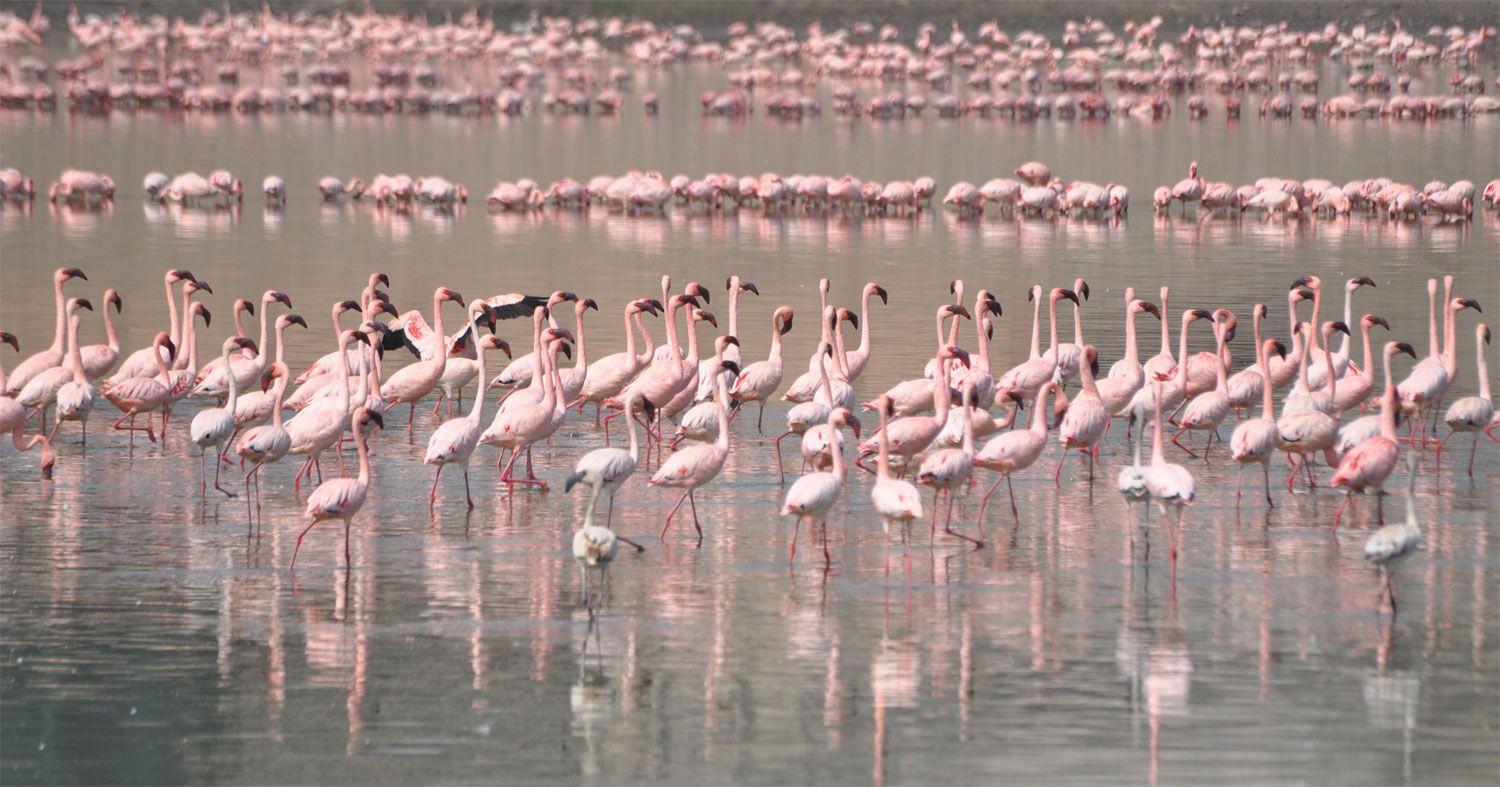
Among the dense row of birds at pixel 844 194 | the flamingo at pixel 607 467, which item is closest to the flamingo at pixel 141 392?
the flamingo at pixel 607 467

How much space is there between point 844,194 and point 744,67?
1697 inches

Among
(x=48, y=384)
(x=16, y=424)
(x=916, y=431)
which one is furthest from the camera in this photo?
(x=48, y=384)

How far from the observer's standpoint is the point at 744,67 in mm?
78688

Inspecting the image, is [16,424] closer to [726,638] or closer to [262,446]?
[262,446]

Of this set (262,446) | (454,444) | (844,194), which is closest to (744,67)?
(844,194)

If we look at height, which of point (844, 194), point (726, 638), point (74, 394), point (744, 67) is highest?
point (744, 67)

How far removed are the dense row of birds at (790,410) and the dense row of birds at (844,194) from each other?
16.6 metres

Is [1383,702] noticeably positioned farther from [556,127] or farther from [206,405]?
[556,127]

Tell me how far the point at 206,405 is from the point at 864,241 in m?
15.5

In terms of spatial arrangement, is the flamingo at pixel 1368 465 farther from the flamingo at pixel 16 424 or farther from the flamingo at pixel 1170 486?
the flamingo at pixel 16 424

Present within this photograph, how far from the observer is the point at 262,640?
11.4 metres

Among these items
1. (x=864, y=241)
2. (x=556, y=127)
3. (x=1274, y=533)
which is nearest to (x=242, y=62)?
(x=556, y=127)

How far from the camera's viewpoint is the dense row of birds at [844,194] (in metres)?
35.9

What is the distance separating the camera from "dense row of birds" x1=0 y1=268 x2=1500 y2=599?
13578 millimetres
